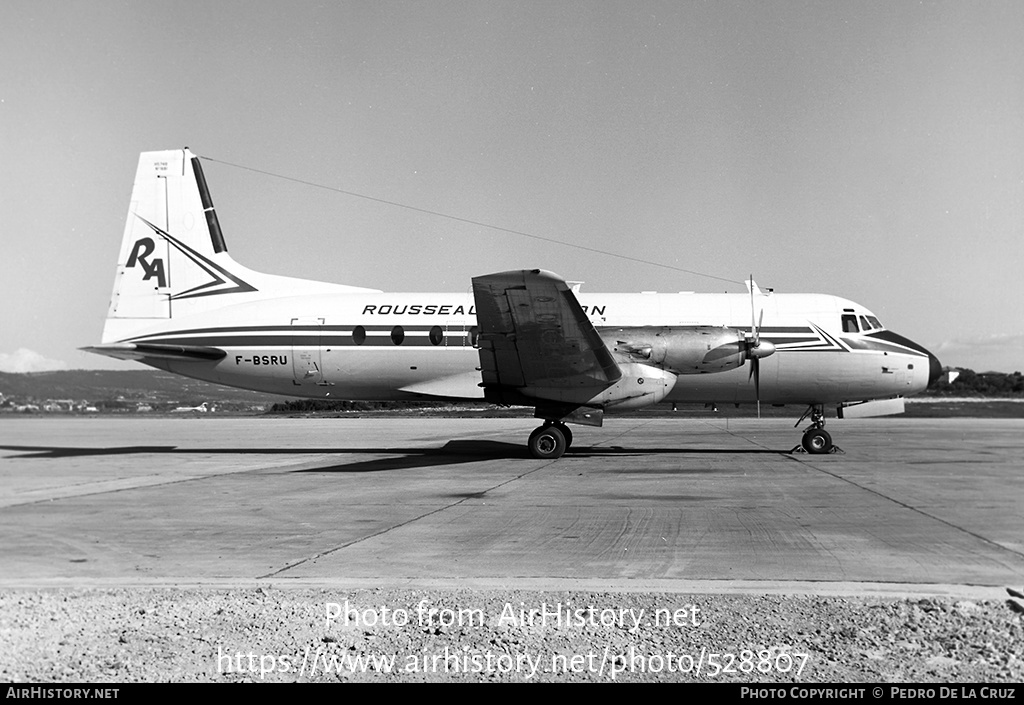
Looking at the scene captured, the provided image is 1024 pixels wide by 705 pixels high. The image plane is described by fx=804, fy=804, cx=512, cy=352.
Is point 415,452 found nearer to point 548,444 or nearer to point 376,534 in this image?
point 548,444

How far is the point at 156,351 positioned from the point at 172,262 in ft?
8.54

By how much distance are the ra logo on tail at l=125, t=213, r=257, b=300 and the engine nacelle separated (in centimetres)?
1029

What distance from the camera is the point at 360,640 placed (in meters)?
4.90

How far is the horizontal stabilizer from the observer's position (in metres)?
19.7

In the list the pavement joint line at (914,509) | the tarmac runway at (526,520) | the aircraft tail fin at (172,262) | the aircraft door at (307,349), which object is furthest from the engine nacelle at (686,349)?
the aircraft tail fin at (172,262)

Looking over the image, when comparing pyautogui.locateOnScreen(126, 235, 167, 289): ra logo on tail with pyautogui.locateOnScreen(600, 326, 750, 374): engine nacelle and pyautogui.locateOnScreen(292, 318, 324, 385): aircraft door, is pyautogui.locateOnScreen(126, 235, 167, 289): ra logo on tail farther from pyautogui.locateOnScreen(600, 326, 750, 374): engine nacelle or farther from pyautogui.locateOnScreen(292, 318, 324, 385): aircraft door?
pyautogui.locateOnScreen(600, 326, 750, 374): engine nacelle

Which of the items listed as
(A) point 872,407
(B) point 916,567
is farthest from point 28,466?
(A) point 872,407

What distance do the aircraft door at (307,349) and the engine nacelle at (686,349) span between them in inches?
292

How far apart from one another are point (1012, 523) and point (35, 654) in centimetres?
955

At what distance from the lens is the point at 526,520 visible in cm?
960

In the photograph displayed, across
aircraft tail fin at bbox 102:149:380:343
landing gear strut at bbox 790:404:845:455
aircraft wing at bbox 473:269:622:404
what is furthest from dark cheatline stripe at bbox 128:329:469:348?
landing gear strut at bbox 790:404:845:455

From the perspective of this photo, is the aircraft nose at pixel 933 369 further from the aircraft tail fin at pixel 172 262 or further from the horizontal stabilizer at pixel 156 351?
the horizontal stabilizer at pixel 156 351

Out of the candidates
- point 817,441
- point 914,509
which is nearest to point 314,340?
point 817,441

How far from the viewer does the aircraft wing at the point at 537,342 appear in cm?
1585
